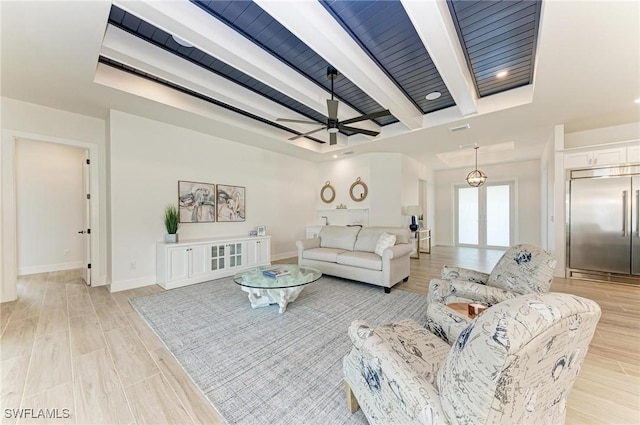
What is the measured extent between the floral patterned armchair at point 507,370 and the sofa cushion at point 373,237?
321cm

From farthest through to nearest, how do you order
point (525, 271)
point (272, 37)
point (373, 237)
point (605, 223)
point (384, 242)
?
point (373, 237) < point (605, 223) < point (384, 242) < point (272, 37) < point (525, 271)

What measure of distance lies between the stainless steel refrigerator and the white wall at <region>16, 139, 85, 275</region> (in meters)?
9.36

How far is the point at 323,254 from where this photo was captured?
4.43 meters

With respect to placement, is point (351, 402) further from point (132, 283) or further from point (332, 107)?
point (132, 283)

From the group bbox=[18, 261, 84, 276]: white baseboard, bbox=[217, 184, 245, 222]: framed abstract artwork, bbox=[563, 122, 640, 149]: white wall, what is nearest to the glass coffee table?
bbox=[217, 184, 245, 222]: framed abstract artwork

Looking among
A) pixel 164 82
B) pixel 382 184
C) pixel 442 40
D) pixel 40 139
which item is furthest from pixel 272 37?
pixel 382 184

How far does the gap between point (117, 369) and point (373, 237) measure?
11.8 ft

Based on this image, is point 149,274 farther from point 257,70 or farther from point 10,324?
point 257,70

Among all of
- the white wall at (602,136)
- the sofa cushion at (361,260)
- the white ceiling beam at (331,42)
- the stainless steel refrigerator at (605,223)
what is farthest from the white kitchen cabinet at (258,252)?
the white wall at (602,136)

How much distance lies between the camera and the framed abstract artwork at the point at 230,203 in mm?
5125

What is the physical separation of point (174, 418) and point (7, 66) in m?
3.88

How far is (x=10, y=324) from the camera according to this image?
2646 millimetres

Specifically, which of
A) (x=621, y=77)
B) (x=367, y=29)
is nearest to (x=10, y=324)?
(x=367, y=29)

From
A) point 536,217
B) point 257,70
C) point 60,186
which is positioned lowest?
point 536,217
